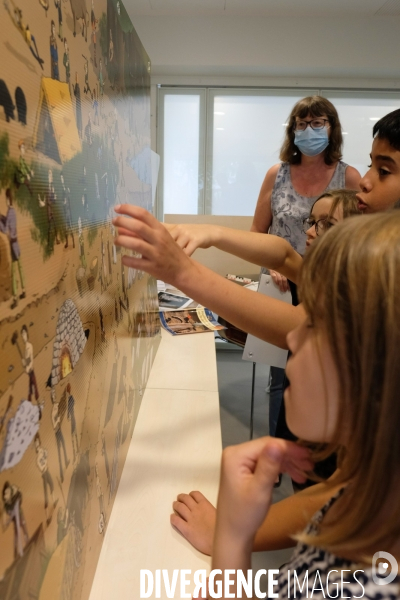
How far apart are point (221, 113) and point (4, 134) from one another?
138 inches

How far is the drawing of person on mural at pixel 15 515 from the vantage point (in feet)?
1.16

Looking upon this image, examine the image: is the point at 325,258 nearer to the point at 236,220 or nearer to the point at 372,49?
the point at 236,220

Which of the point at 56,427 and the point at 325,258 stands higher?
the point at 325,258

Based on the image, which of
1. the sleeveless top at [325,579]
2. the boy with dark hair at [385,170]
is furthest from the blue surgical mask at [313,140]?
the sleeveless top at [325,579]

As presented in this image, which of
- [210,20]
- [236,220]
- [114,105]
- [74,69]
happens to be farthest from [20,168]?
[210,20]

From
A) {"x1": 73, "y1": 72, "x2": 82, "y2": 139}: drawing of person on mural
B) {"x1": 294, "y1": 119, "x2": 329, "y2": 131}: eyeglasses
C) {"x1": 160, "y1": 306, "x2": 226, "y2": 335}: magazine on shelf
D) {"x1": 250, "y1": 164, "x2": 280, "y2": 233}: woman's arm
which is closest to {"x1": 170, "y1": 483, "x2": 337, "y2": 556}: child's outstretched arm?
{"x1": 73, "y1": 72, "x2": 82, "y2": 139}: drawing of person on mural

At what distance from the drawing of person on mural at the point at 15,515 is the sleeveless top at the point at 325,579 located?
12.1 inches

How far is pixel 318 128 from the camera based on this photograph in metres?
→ 1.72

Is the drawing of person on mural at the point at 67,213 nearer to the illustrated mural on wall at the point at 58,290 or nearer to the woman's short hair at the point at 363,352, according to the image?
the illustrated mural on wall at the point at 58,290

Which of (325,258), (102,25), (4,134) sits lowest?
(325,258)

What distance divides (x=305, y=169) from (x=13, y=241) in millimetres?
1653

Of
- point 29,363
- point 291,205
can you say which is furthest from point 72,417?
point 291,205

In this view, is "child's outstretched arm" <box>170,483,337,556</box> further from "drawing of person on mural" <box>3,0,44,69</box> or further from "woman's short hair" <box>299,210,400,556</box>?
"drawing of person on mural" <box>3,0,44,69</box>

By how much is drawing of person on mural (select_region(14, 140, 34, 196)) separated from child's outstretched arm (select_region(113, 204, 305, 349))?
159 mm
